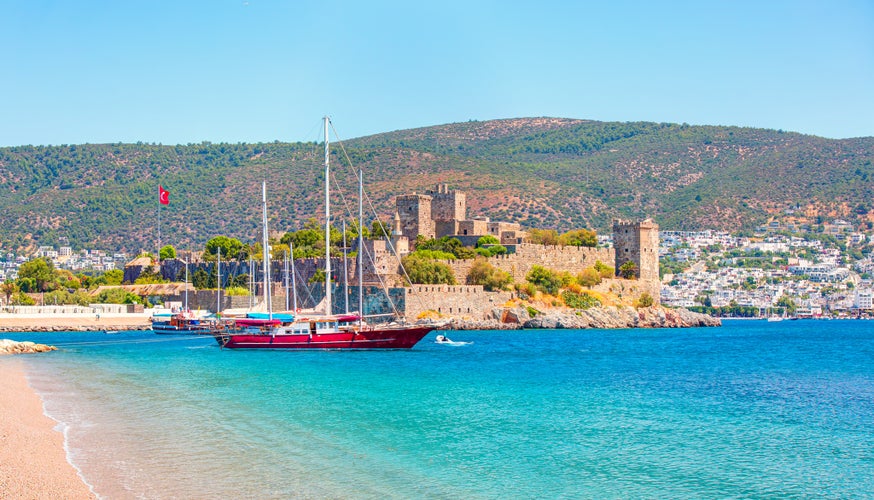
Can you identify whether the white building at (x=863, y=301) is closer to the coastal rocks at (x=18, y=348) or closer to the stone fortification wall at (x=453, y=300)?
the stone fortification wall at (x=453, y=300)

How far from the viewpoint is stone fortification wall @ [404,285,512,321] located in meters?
42.2

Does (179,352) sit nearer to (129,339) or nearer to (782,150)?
(129,339)

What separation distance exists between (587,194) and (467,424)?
79.0 meters

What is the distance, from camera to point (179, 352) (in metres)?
32.0

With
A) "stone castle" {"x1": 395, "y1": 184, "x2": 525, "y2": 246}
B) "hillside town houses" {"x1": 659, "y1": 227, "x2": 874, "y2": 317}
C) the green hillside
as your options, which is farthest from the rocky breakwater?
"hillside town houses" {"x1": 659, "y1": 227, "x2": 874, "y2": 317}

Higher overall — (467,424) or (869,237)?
(869,237)

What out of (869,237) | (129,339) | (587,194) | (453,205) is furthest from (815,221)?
(129,339)

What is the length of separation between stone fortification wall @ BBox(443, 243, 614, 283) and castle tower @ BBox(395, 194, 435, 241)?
20.4ft


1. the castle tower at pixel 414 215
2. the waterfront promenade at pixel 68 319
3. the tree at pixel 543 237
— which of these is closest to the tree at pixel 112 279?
the waterfront promenade at pixel 68 319

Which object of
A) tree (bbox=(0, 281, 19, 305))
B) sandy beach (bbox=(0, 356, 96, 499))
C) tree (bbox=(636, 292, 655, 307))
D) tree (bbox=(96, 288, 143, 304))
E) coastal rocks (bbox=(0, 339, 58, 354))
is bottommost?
sandy beach (bbox=(0, 356, 96, 499))

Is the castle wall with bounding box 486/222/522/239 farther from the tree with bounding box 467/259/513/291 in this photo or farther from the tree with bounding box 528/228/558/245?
the tree with bounding box 467/259/513/291

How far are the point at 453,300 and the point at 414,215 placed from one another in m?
10.8

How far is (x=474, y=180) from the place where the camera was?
87188mm

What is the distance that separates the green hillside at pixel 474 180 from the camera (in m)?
88.5
